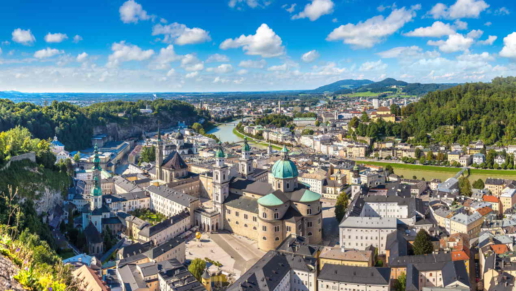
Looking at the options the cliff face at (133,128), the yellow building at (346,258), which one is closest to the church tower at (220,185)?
the yellow building at (346,258)

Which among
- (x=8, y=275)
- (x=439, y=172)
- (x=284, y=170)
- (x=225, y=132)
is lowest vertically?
(x=439, y=172)

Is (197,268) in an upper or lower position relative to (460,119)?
lower

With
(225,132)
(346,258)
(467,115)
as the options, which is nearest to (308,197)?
(346,258)

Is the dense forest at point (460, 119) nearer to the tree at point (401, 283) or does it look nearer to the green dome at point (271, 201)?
the green dome at point (271, 201)

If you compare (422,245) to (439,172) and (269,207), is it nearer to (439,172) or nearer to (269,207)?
(269,207)

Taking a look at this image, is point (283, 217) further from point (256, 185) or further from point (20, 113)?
point (20, 113)

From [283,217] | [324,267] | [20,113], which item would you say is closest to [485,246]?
[324,267]
